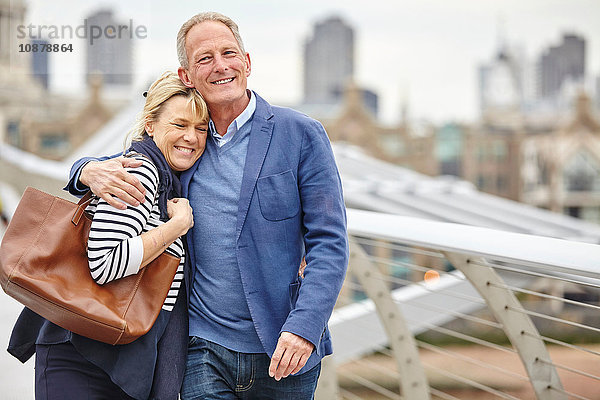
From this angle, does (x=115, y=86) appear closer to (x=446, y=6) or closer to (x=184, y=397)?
(x=446, y=6)

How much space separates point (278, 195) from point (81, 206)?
1.37 feet

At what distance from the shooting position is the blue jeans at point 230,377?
156cm

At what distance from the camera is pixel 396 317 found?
2.25 meters

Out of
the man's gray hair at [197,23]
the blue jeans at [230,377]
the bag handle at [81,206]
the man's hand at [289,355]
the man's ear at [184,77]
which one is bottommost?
the blue jeans at [230,377]

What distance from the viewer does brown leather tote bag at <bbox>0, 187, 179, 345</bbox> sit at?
142cm

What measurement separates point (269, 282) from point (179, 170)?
33 centimetres

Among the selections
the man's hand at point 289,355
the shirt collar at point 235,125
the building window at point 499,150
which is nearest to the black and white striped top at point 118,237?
the shirt collar at point 235,125

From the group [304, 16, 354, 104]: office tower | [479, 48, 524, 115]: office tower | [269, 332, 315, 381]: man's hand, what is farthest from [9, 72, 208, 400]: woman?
[304, 16, 354, 104]: office tower

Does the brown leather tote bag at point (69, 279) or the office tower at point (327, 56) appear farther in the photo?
the office tower at point (327, 56)

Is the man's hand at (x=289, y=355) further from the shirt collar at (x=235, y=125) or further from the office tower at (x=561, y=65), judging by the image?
the office tower at (x=561, y=65)

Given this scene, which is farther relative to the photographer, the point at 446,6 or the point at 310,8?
the point at 310,8

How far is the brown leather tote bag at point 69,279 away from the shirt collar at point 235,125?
30cm

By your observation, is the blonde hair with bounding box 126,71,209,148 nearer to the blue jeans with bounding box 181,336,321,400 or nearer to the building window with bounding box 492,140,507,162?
the blue jeans with bounding box 181,336,321,400

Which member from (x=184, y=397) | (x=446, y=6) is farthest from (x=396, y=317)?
(x=446, y=6)
